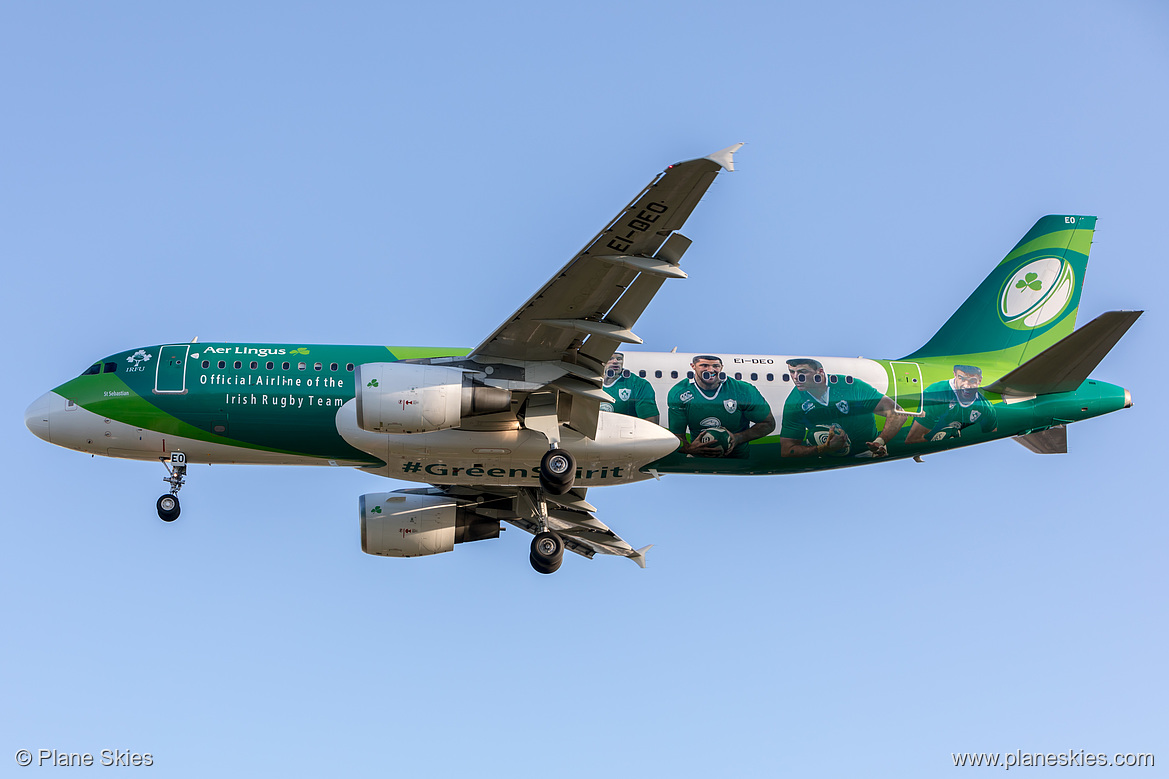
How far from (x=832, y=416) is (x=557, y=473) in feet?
27.5

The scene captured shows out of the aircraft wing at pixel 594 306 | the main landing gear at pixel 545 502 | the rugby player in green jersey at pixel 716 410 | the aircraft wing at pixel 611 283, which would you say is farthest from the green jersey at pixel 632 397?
the aircraft wing at pixel 611 283

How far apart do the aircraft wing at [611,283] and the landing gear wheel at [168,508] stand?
32.4ft

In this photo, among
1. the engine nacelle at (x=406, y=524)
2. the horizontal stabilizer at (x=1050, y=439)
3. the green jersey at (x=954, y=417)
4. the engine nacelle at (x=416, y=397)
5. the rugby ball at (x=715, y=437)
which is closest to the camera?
the engine nacelle at (x=416, y=397)

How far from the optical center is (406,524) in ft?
123

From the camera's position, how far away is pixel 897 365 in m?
35.9

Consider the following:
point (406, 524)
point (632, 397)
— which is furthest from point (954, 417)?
point (406, 524)

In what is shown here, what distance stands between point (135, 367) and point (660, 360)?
14.8 metres

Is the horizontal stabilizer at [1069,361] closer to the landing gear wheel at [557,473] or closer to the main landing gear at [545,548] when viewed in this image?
the landing gear wheel at [557,473]

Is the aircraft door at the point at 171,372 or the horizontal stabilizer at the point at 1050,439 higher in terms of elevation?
the aircraft door at the point at 171,372

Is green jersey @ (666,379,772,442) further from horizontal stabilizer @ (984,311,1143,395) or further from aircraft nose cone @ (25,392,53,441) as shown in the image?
aircraft nose cone @ (25,392,53,441)

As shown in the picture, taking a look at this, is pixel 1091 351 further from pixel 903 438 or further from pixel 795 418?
pixel 795 418

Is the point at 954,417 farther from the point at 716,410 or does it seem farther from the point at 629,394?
the point at 629,394

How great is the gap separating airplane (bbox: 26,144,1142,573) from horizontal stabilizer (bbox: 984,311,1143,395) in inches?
2.2

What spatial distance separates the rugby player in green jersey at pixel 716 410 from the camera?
33.8m
